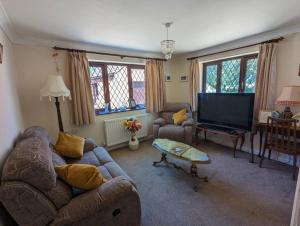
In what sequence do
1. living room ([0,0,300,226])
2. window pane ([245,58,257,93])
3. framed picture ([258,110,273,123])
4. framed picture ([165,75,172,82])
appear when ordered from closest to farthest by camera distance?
1. living room ([0,0,300,226])
2. framed picture ([258,110,273,123])
3. window pane ([245,58,257,93])
4. framed picture ([165,75,172,82])

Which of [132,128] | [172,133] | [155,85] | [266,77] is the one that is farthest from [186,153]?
[155,85]

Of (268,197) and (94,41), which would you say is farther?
(94,41)

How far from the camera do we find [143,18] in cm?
199

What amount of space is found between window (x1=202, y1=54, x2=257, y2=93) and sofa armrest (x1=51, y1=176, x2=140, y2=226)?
315 centimetres

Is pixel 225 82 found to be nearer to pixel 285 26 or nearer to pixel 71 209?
pixel 285 26

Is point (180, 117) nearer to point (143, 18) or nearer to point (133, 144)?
point (133, 144)

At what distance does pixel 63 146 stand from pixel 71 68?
5.05ft

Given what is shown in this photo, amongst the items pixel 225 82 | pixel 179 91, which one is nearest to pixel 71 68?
pixel 179 91

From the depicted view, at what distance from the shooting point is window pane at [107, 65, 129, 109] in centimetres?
354

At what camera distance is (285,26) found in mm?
2428

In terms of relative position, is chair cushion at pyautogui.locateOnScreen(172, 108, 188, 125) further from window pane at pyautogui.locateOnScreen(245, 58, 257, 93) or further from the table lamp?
the table lamp

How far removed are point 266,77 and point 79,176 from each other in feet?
10.7

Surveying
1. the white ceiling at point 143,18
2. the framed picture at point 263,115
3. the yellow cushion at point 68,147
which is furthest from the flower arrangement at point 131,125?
the framed picture at point 263,115

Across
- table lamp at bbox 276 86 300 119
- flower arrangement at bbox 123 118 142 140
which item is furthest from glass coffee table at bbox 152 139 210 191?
table lamp at bbox 276 86 300 119
